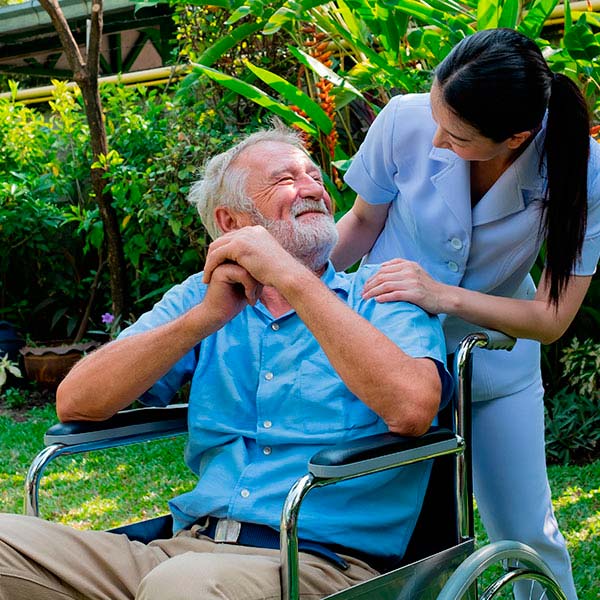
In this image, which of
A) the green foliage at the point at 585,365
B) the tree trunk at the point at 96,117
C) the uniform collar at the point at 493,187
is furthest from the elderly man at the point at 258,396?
the tree trunk at the point at 96,117

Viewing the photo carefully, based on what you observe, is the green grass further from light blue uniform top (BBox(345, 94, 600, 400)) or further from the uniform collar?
the uniform collar

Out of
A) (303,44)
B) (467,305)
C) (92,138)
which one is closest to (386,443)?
(467,305)

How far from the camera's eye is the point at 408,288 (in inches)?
79.6

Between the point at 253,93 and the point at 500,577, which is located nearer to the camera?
the point at 500,577

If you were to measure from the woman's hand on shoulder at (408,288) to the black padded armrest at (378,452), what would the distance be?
10.5 inches

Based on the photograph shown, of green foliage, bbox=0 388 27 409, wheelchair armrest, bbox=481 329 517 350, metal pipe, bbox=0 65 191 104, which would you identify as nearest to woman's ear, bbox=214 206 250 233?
wheelchair armrest, bbox=481 329 517 350

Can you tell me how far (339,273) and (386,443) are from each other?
69 cm

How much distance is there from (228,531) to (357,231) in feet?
2.70

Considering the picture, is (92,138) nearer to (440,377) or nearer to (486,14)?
(486,14)

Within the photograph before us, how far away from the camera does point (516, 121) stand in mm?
1956

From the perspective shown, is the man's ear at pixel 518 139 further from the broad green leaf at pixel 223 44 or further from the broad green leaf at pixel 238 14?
the broad green leaf at pixel 223 44

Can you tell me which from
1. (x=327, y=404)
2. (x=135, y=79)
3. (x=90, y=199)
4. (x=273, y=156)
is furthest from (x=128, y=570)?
(x=135, y=79)

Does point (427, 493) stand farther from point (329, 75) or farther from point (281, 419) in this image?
point (329, 75)

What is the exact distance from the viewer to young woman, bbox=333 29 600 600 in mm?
1972
